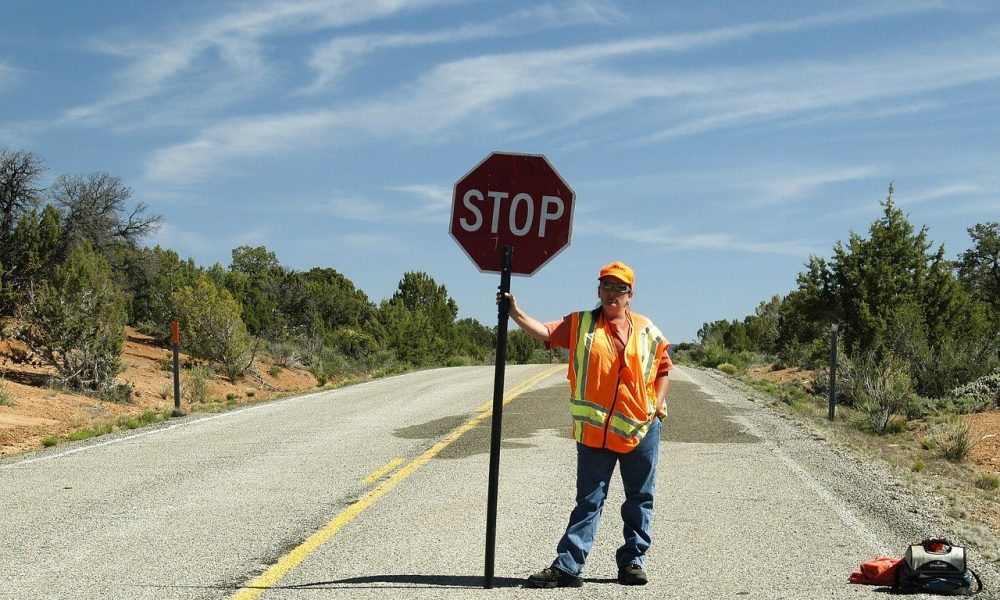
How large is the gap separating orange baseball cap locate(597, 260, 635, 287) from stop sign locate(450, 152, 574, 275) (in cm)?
43

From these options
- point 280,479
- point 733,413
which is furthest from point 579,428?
point 733,413

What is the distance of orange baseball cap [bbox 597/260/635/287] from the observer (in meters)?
5.67

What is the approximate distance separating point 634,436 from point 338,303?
57.4 metres

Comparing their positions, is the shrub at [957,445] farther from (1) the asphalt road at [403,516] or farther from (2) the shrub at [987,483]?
(2) the shrub at [987,483]

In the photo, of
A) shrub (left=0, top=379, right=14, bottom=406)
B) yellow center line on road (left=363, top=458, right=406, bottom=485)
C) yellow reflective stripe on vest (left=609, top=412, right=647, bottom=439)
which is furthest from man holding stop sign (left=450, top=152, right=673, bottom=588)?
shrub (left=0, top=379, right=14, bottom=406)

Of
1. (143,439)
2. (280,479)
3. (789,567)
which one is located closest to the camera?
(789,567)

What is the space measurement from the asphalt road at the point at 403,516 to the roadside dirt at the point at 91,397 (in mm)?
3226

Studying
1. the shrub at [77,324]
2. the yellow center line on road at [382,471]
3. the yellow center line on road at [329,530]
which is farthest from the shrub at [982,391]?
the shrub at [77,324]

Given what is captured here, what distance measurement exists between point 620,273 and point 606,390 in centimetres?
69

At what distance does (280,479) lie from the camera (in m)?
9.63

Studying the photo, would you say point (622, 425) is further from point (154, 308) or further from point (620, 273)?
point (154, 308)

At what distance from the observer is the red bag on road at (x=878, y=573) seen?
18.9 feet

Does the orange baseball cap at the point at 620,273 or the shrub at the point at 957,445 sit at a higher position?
the orange baseball cap at the point at 620,273

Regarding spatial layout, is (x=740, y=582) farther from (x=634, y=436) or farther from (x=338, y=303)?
(x=338, y=303)
